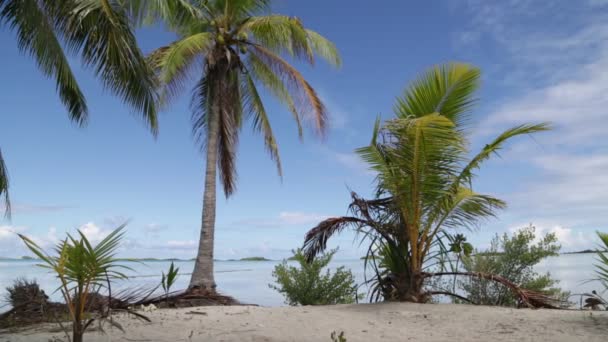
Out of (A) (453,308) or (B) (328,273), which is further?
(B) (328,273)

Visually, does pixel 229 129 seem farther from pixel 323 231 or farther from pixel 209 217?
pixel 323 231

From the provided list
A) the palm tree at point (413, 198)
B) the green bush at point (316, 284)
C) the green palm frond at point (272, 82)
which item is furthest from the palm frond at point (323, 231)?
the green palm frond at point (272, 82)

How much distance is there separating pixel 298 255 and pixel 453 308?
543cm

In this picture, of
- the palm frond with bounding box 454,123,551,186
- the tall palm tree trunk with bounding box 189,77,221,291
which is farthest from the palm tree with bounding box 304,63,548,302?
the tall palm tree trunk with bounding box 189,77,221,291

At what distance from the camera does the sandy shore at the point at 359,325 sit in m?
4.98

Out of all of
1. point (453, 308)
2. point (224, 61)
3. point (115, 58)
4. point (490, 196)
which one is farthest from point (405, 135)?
point (224, 61)

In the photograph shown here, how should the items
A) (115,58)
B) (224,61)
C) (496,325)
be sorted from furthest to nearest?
(224,61), (115,58), (496,325)

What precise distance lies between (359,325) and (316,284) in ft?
19.0

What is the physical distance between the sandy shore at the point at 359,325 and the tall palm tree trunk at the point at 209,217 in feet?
15.8

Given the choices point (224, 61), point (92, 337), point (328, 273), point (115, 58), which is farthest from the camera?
point (224, 61)

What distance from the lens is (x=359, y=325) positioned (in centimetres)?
588

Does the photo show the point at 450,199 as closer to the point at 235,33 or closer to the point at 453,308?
the point at 453,308

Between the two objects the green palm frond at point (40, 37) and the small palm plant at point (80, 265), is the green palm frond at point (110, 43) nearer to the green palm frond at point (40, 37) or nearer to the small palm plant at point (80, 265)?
the green palm frond at point (40, 37)

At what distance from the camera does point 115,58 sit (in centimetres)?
748
